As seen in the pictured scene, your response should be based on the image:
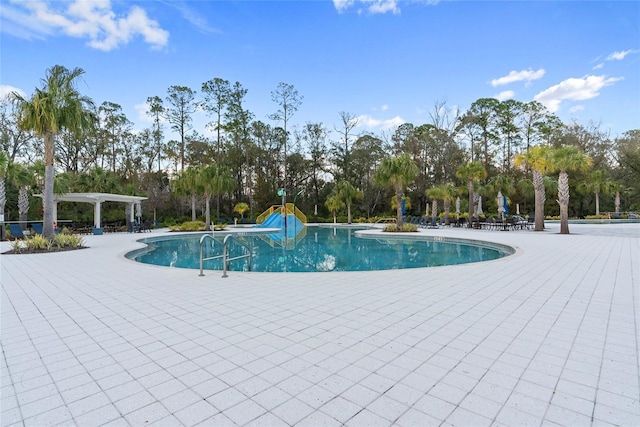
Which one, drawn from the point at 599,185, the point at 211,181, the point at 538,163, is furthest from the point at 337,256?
the point at 599,185

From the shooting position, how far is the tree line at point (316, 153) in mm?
25203

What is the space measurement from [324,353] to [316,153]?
2988cm

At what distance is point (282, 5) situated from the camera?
1124 centimetres

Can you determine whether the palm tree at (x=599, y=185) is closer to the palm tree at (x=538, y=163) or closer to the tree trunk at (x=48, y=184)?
the palm tree at (x=538, y=163)

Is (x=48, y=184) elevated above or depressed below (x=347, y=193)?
below

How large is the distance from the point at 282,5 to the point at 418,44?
6351 millimetres

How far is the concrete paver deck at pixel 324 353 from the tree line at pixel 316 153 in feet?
61.4

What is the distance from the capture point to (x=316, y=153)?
104 feet

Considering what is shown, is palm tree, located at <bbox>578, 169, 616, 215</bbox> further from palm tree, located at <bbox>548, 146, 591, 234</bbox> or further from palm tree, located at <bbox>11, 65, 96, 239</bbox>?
palm tree, located at <bbox>11, 65, 96, 239</bbox>

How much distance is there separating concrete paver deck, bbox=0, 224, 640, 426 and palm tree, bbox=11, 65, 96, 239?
7273 mm

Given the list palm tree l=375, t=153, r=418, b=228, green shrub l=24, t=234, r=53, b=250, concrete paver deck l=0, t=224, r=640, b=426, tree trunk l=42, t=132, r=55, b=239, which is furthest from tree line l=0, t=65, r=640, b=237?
concrete paver deck l=0, t=224, r=640, b=426

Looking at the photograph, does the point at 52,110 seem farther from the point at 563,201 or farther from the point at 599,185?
the point at 599,185

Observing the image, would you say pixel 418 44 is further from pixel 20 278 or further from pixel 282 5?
pixel 20 278

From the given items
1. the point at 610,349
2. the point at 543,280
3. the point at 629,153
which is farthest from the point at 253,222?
the point at 629,153
